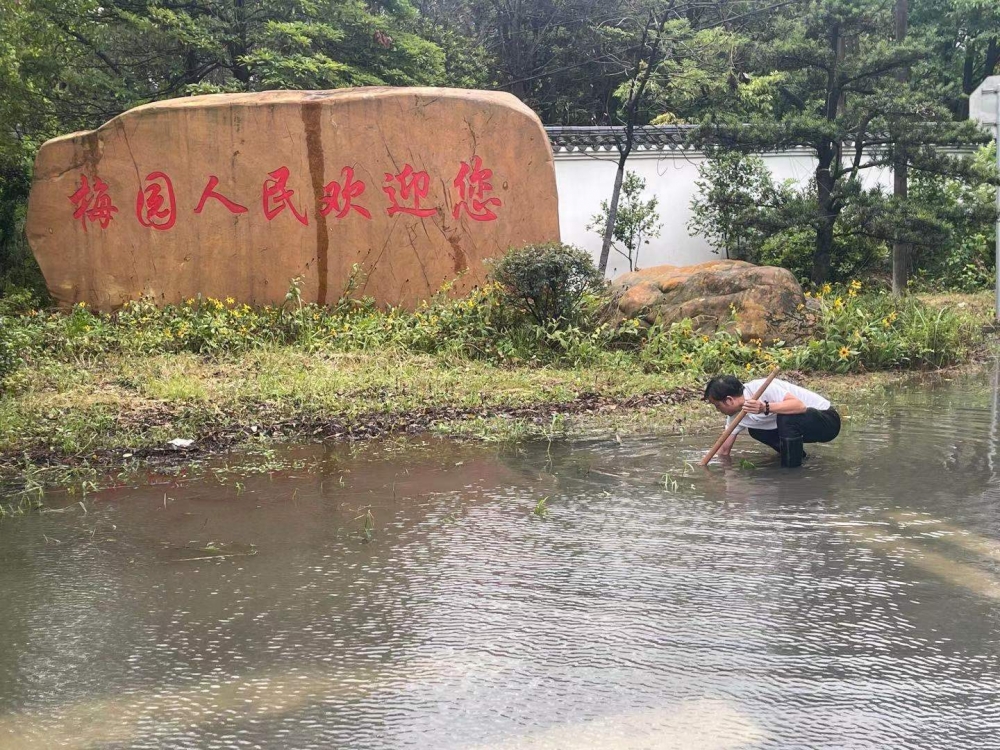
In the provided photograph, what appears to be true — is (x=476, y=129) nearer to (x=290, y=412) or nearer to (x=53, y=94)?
(x=290, y=412)

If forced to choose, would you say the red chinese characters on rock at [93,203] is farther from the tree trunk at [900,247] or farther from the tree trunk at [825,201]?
the tree trunk at [900,247]

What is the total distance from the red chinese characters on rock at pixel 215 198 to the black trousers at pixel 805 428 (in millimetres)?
6842

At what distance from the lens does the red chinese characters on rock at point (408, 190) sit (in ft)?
37.0

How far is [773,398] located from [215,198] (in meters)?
7.20

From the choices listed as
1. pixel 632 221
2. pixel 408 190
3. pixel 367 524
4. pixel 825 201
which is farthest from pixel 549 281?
pixel 632 221

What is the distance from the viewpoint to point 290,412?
7578mm

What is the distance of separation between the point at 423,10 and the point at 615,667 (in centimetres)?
1966

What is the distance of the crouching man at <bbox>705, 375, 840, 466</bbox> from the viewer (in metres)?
6.07

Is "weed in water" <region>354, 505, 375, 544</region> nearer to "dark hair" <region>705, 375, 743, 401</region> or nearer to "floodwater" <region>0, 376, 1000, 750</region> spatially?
"floodwater" <region>0, 376, 1000, 750</region>

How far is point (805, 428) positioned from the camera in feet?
20.6

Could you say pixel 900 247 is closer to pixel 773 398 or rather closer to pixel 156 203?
pixel 773 398

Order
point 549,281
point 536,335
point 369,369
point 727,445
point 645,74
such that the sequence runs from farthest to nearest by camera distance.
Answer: point 645,74, point 536,335, point 549,281, point 369,369, point 727,445

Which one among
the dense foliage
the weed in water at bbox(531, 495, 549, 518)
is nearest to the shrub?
the dense foliage

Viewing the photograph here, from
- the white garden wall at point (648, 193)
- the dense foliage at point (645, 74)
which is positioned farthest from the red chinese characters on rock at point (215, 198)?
the white garden wall at point (648, 193)
